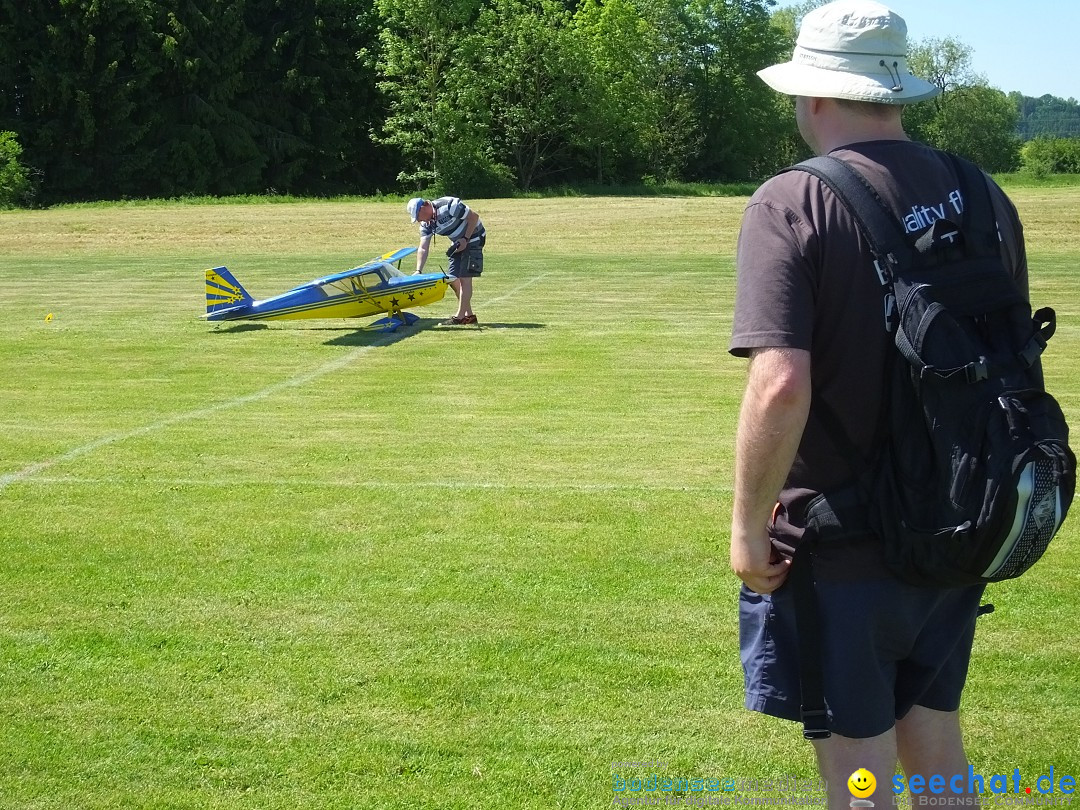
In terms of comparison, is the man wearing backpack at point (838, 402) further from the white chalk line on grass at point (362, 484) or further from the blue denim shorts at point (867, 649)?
the white chalk line on grass at point (362, 484)

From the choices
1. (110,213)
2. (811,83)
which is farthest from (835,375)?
(110,213)

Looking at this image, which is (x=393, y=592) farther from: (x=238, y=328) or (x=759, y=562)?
(x=238, y=328)

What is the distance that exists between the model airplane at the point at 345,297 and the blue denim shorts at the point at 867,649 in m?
13.0

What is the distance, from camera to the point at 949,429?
241 cm

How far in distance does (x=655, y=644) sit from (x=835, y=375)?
95.3 inches

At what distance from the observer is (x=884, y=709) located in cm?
258

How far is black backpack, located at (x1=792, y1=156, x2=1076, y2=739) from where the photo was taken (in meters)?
2.38

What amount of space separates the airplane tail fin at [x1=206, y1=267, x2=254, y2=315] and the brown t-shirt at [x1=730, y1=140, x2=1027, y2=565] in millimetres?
13920

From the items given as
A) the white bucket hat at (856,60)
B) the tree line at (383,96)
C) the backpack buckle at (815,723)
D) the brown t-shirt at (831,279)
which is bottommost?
the backpack buckle at (815,723)

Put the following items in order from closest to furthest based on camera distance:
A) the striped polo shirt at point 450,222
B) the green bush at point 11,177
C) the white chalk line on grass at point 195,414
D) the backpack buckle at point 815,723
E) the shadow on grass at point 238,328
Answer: the backpack buckle at point 815,723
the white chalk line on grass at point 195,414
the striped polo shirt at point 450,222
the shadow on grass at point 238,328
the green bush at point 11,177


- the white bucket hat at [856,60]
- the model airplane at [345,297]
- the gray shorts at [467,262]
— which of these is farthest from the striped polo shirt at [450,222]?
the white bucket hat at [856,60]

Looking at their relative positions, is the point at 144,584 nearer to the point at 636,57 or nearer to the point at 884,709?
the point at 884,709

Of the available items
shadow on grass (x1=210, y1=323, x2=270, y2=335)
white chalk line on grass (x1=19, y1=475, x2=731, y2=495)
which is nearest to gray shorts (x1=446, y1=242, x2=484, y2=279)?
shadow on grass (x1=210, y1=323, x2=270, y2=335)

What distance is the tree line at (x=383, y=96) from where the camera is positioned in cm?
5925
